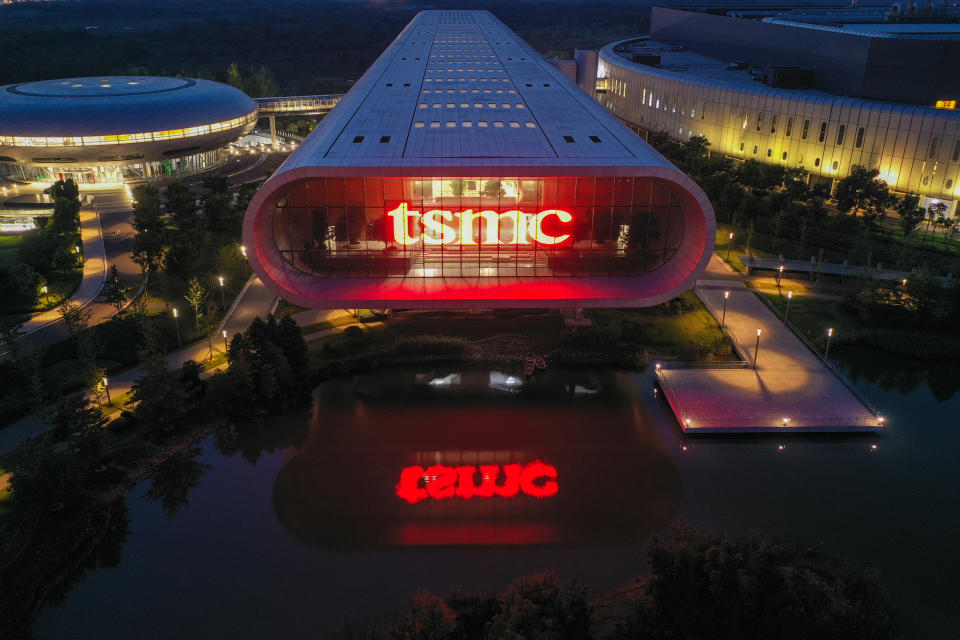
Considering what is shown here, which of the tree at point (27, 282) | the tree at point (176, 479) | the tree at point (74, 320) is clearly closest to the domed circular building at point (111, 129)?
the tree at point (27, 282)

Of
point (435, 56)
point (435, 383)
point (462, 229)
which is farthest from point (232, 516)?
point (435, 56)

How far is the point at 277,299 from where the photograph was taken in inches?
2082

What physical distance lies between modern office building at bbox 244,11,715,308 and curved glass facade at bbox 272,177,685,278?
7 cm

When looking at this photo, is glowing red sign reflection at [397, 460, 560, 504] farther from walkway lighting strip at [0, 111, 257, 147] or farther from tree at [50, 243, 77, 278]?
walkway lighting strip at [0, 111, 257, 147]

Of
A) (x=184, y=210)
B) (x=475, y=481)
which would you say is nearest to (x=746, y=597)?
(x=475, y=481)

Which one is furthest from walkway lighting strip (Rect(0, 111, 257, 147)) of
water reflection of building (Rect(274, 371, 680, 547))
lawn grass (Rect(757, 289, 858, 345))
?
lawn grass (Rect(757, 289, 858, 345))

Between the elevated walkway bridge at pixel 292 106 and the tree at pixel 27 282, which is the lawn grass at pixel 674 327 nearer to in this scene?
the tree at pixel 27 282

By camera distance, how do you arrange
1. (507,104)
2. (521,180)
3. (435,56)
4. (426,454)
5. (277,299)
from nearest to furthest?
(426,454) < (521,180) < (277,299) < (507,104) < (435,56)

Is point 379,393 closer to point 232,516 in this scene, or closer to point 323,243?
point 323,243

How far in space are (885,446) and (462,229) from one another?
26.2m

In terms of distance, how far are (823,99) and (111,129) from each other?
7929 centimetres

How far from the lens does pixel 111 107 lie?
83.9 meters

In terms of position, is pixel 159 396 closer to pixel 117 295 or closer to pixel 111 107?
pixel 117 295

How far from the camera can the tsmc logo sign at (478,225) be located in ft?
137
